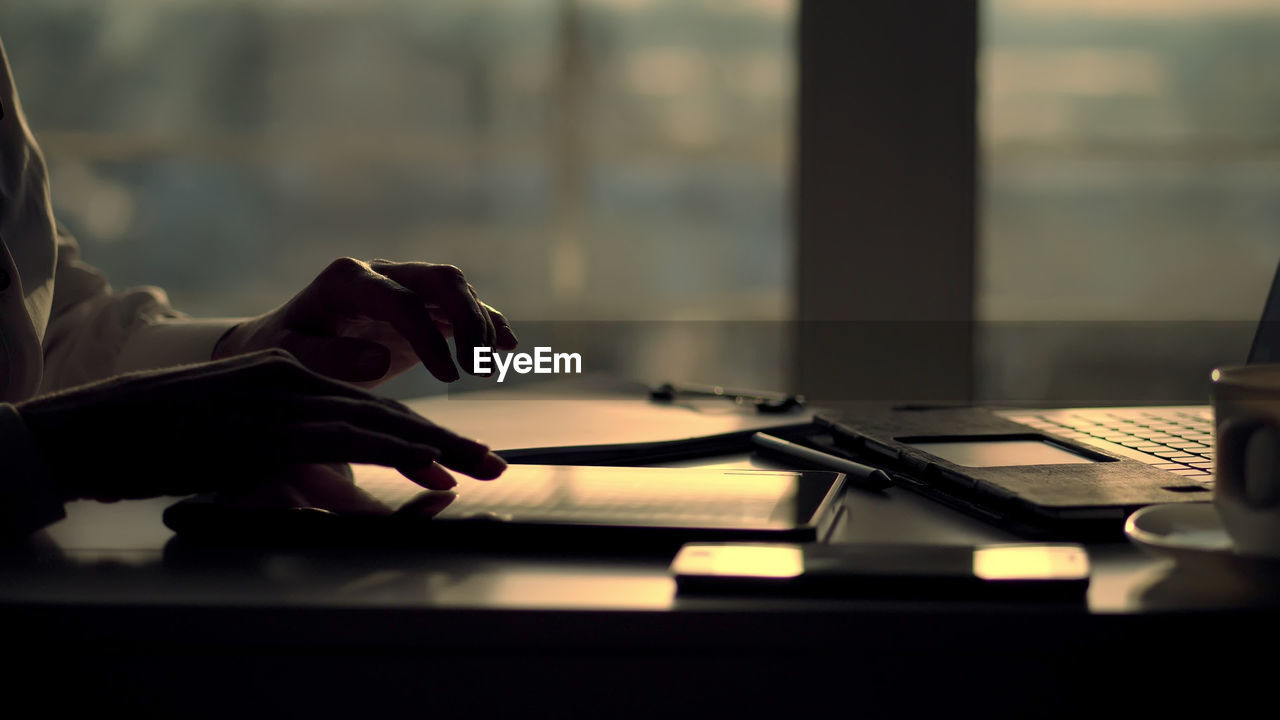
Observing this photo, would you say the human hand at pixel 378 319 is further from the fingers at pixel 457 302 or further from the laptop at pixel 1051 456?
the laptop at pixel 1051 456

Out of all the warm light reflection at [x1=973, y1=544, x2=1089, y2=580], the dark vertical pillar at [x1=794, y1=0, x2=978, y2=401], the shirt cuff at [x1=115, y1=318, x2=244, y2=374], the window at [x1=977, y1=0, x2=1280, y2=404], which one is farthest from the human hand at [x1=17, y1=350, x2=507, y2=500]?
the window at [x1=977, y1=0, x2=1280, y2=404]

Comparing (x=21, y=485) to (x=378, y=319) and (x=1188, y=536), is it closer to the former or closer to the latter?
(x=378, y=319)

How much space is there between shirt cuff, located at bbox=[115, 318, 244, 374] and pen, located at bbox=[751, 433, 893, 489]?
42 cm

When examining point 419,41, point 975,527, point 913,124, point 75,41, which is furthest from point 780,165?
point 975,527

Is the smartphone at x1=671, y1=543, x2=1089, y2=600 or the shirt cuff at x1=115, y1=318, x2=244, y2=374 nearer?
the smartphone at x1=671, y1=543, x2=1089, y2=600

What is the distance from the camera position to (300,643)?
307 millimetres

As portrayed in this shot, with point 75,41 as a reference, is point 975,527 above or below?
below

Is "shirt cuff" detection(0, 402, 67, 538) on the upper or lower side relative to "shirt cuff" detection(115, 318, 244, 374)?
lower

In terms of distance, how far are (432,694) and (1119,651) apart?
8.6 inches

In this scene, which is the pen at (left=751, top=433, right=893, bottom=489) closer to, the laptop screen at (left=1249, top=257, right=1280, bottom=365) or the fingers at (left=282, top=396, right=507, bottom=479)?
the fingers at (left=282, top=396, right=507, bottom=479)

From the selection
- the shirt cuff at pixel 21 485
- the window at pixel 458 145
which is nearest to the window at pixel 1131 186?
the window at pixel 458 145

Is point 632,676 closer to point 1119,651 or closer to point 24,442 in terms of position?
point 1119,651

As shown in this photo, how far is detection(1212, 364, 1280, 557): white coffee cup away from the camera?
33cm

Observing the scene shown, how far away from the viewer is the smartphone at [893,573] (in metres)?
0.31
